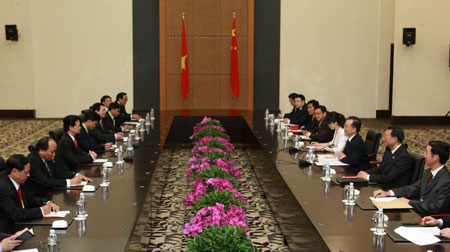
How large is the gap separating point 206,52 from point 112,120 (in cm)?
499

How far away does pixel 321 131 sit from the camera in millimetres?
8469

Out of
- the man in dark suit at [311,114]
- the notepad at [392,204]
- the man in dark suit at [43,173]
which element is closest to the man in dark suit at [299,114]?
the man in dark suit at [311,114]

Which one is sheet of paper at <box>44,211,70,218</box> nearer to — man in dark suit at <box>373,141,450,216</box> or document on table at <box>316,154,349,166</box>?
man in dark suit at <box>373,141,450,216</box>

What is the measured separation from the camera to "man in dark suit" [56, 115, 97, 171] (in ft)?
20.5

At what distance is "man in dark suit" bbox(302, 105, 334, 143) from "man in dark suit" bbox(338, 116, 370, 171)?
136 cm

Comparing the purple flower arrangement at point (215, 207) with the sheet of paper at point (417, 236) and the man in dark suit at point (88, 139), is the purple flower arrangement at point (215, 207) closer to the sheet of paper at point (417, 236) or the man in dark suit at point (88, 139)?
the sheet of paper at point (417, 236)

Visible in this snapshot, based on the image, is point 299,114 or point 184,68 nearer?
point 299,114

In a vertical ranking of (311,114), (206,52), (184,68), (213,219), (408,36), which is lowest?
(213,219)

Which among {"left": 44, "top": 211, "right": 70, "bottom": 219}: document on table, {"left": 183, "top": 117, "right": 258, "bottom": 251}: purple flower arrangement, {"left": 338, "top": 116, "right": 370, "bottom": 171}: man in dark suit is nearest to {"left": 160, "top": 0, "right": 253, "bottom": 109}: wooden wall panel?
{"left": 183, "top": 117, "right": 258, "bottom": 251}: purple flower arrangement

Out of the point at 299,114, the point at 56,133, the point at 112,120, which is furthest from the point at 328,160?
the point at 112,120

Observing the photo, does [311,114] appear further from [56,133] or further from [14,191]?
[14,191]

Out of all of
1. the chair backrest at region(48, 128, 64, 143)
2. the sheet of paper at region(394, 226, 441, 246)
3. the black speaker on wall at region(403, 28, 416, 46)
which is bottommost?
the sheet of paper at region(394, 226, 441, 246)

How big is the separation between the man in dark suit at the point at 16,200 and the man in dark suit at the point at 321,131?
468 cm

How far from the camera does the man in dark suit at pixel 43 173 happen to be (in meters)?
5.18
